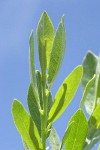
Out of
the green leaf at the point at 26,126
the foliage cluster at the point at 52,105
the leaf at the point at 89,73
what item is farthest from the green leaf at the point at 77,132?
the leaf at the point at 89,73

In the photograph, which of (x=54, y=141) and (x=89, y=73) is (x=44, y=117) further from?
(x=89, y=73)

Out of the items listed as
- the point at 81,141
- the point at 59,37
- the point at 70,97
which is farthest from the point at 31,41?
the point at 81,141

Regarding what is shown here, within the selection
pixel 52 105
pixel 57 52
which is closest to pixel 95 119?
pixel 52 105

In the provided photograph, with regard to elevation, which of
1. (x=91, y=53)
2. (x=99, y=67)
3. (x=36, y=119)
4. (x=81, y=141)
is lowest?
(x=81, y=141)

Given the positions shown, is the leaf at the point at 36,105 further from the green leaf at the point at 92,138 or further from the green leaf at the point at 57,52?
the green leaf at the point at 92,138

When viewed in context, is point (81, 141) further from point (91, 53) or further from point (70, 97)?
point (91, 53)
